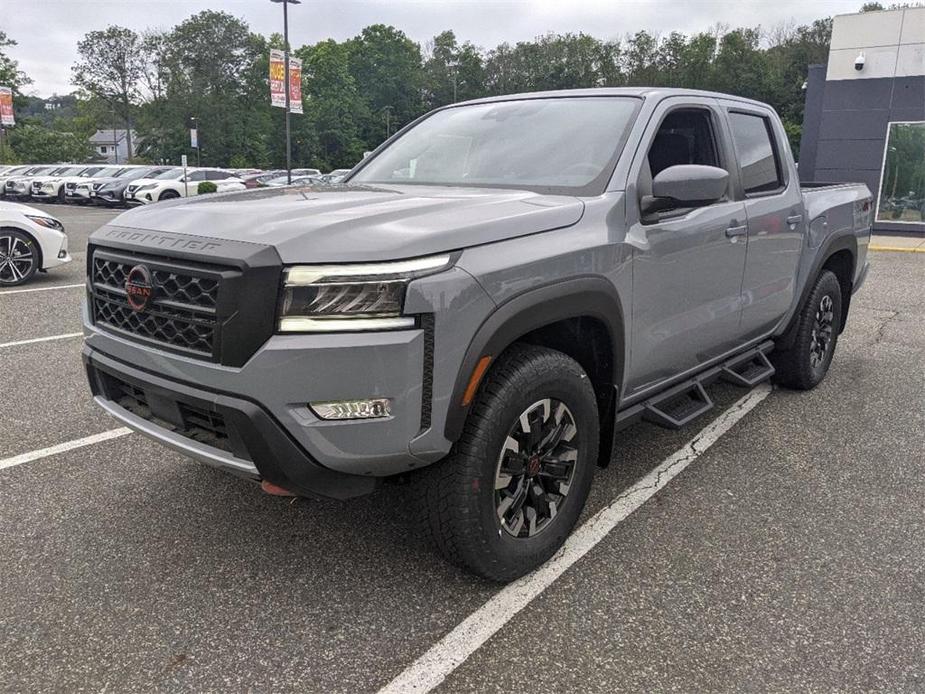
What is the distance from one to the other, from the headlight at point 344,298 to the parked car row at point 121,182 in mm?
23361

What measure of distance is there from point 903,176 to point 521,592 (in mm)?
19897

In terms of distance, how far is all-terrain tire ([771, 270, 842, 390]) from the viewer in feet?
15.9

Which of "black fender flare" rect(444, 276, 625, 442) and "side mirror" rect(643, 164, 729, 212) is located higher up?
"side mirror" rect(643, 164, 729, 212)

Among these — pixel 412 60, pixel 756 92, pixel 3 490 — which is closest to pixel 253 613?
pixel 3 490

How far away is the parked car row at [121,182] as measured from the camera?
2650 cm

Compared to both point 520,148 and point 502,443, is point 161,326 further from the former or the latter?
point 520,148

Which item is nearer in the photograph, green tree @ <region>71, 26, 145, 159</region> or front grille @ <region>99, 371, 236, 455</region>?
front grille @ <region>99, 371, 236, 455</region>

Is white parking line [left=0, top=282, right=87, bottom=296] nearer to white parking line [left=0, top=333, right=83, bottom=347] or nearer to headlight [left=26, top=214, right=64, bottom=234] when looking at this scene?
headlight [left=26, top=214, right=64, bottom=234]

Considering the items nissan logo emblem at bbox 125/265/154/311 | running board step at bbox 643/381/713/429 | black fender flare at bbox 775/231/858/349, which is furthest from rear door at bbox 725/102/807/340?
nissan logo emblem at bbox 125/265/154/311

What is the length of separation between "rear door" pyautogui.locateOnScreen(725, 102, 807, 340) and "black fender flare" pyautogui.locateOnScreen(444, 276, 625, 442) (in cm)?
135

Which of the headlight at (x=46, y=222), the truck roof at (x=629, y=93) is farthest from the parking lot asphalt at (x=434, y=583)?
the headlight at (x=46, y=222)

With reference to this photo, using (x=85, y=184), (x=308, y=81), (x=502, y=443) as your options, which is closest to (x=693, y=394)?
(x=502, y=443)

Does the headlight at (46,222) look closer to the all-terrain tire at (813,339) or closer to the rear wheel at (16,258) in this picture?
the rear wheel at (16,258)

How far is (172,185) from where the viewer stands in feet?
87.6
